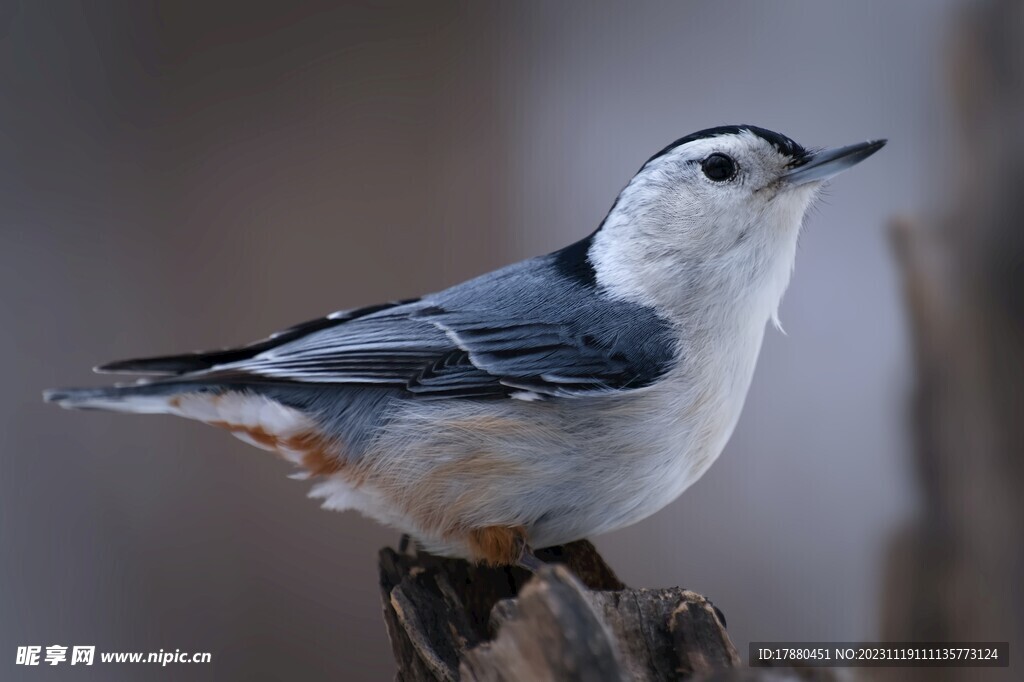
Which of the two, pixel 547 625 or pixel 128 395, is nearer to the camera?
pixel 547 625

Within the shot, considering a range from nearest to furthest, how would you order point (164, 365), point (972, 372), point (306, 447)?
point (306, 447) → point (164, 365) → point (972, 372)

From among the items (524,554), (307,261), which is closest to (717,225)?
(524,554)

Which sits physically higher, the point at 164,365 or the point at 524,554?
the point at 164,365

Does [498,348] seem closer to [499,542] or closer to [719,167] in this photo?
[499,542]

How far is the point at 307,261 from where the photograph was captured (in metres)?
2.41

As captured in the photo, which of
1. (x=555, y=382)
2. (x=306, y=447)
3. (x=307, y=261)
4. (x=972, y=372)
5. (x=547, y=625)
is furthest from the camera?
(x=307, y=261)

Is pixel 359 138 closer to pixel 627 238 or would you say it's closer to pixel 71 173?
pixel 71 173

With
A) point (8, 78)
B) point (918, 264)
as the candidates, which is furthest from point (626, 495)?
point (8, 78)

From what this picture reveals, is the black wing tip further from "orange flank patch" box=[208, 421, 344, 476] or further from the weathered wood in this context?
the weathered wood

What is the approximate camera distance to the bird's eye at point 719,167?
149cm

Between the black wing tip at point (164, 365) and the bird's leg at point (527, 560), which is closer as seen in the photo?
the bird's leg at point (527, 560)

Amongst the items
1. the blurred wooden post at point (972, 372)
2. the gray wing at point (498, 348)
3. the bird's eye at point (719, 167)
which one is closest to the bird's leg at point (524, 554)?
the gray wing at point (498, 348)

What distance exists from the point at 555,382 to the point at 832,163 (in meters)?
0.57

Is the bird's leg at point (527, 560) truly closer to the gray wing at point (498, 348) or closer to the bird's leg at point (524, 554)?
the bird's leg at point (524, 554)
